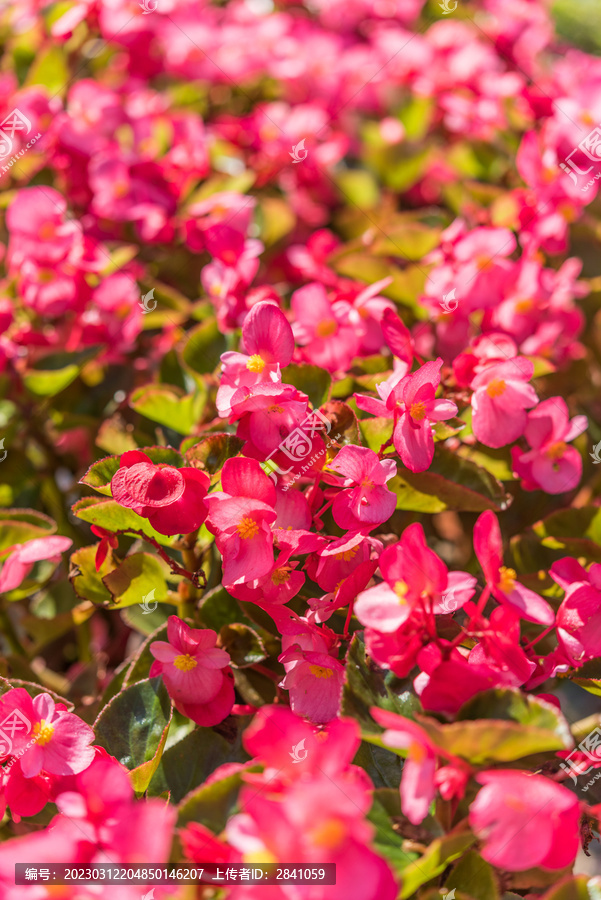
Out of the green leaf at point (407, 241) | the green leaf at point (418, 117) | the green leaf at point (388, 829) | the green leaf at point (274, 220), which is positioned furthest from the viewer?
the green leaf at point (418, 117)

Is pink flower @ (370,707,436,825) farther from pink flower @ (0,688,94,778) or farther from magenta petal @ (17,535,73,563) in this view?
magenta petal @ (17,535,73,563)

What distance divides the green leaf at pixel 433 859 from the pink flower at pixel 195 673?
0.21 metres

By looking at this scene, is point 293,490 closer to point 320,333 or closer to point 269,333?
point 269,333

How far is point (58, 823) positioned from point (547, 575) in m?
0.49

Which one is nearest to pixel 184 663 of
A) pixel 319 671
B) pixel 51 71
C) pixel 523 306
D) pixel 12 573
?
pixel 319 671

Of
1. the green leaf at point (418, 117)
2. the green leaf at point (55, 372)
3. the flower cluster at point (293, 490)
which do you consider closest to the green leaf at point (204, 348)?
the flower cluster at point (293, 490)

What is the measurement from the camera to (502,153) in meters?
1.40

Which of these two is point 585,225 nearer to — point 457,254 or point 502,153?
point 502,153

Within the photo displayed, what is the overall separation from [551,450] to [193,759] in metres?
0.45

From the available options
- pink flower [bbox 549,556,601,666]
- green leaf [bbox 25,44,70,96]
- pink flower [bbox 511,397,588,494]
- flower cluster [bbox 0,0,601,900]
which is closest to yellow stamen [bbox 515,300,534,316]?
flower cluster [bbox 0,0,601,900]

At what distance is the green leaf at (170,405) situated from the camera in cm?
82

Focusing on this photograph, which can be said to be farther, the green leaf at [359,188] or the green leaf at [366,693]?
the green leaf at [359,188]

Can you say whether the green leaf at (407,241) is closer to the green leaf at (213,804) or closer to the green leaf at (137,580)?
the green leaf at (137,580)

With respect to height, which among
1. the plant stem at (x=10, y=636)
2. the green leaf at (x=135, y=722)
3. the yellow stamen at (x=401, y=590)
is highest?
the yellow stamen at (x=401, y=590)
